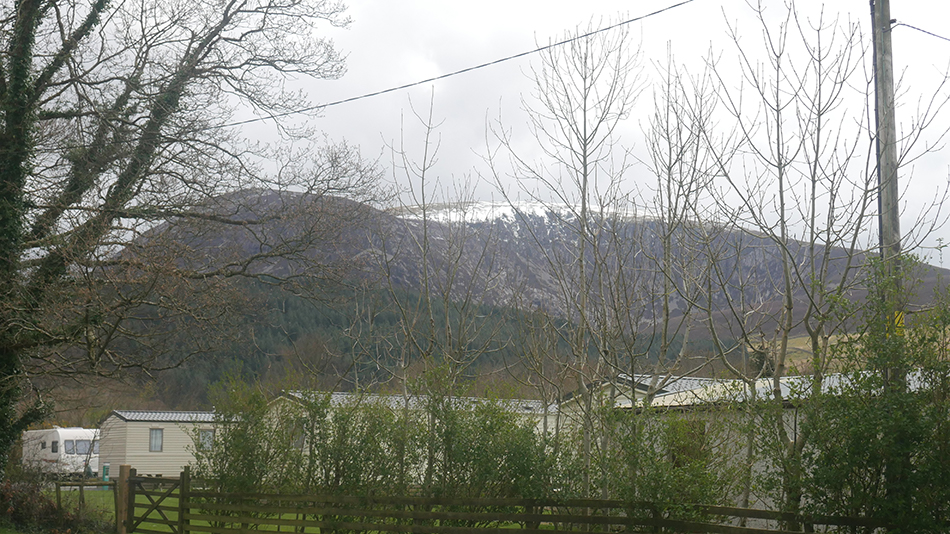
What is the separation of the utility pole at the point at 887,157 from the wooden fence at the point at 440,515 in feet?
6.30

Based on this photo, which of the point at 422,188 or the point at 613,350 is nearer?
the point at 613,350

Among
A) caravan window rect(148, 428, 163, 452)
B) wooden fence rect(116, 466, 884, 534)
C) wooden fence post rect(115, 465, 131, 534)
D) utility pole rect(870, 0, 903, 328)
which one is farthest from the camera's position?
caravan window rect(148, 428, 163, 452)

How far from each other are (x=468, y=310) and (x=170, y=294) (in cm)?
442

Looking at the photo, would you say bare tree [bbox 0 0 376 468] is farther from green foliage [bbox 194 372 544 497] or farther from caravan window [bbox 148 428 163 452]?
caravan window [bbox 148 428 163 452]

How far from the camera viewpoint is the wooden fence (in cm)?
693

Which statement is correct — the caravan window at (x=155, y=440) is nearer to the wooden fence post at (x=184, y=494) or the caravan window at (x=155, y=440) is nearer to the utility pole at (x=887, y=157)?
the wooden fence post at (x=184, y=494)

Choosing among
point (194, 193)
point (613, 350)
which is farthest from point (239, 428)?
point (613, 350)

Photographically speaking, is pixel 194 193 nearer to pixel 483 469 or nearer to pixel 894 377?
pixel 483 469

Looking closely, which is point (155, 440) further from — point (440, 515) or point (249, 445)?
point (440, 515)

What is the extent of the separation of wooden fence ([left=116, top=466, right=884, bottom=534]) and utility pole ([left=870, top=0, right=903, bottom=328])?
1.92m

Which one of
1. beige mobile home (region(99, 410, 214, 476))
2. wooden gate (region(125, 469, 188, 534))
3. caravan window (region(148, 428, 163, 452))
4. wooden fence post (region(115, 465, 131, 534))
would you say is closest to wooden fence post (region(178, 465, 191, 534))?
wooden gate (region(125, 469, 188, 534))

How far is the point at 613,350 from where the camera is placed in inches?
326

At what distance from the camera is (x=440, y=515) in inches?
345

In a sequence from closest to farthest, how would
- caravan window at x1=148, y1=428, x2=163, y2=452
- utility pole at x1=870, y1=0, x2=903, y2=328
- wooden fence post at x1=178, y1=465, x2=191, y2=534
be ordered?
utility pole at x1=870, y1=0, x2=903, y2=328, wooden fence post at x1=178, y1=465, x2=191, y2=534, caravan window at x1=148, y1=428, x2=163, y2=452
